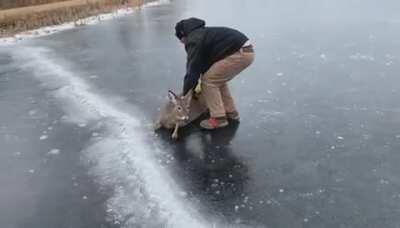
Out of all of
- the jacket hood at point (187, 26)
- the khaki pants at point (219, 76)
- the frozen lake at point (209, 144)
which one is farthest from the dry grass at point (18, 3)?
the khaki pants at point (219, 76)

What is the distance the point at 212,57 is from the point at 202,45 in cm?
26

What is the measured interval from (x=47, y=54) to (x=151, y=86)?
14.1 feet

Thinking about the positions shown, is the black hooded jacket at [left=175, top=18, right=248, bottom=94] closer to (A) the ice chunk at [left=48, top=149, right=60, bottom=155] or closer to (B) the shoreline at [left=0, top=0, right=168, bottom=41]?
(A) the ice chunk at [left=48, top=149, right=60, bottom=155]

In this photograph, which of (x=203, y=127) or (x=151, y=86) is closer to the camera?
(x=203, y=127)

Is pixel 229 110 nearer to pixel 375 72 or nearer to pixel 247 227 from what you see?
pixel 247 227

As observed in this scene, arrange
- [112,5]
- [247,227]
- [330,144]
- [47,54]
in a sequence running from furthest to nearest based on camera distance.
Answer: [112,5] → [47,54] → [330,144] → [247,227]

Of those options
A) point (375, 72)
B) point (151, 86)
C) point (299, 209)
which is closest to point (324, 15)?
point (375, 72)

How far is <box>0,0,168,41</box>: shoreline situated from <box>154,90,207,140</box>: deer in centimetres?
861

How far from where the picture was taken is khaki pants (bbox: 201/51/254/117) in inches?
A: 222

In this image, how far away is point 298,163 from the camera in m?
4.91

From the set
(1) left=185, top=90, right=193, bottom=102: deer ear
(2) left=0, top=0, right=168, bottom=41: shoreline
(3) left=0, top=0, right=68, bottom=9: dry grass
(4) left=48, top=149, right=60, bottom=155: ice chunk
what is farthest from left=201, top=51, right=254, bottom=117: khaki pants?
(3) left=0, top=0, right=68, bottom=9: dry grass

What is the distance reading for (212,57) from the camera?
18.7 ft

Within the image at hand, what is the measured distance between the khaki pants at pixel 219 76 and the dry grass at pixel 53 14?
10.2m

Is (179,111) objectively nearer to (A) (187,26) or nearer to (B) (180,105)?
(B) (180,105)
